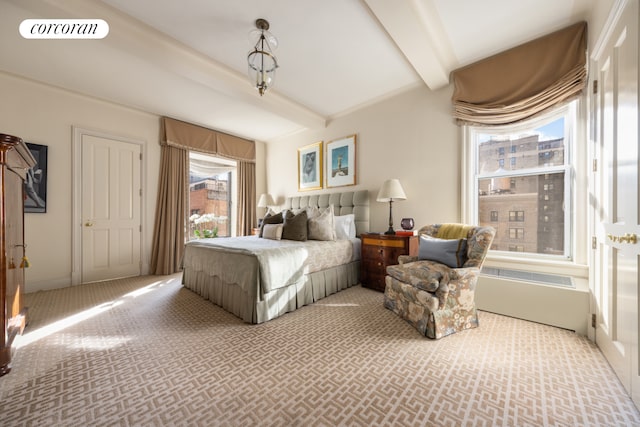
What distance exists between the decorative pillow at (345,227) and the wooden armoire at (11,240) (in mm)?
3026

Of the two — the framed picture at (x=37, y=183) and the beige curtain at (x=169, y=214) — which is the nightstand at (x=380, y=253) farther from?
the framed picture at (x=37, y=183)

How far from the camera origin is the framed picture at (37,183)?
10.3ft

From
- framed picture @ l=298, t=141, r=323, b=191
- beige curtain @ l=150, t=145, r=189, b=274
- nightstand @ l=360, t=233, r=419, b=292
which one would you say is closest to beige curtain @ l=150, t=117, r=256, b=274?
beige curtain @ l=150, t=145, r=189, b=274

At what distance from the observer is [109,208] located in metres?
3.80

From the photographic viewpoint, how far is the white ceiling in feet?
6.86

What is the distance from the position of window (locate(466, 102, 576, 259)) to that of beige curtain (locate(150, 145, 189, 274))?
15.0ft

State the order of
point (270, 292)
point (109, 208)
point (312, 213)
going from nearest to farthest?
point (270, 292), point (312, 213), point (109, 208)

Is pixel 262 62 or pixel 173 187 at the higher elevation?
pixel 262 62

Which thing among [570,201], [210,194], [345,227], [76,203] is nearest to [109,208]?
[76,203]

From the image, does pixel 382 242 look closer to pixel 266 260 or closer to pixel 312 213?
pixel 312 213

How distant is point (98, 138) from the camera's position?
3674 millimetres

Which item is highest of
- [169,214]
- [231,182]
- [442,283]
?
[231,182]

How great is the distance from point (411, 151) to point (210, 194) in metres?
4.22

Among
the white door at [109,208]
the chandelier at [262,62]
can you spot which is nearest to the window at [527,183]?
the chandelier at [262,62]
